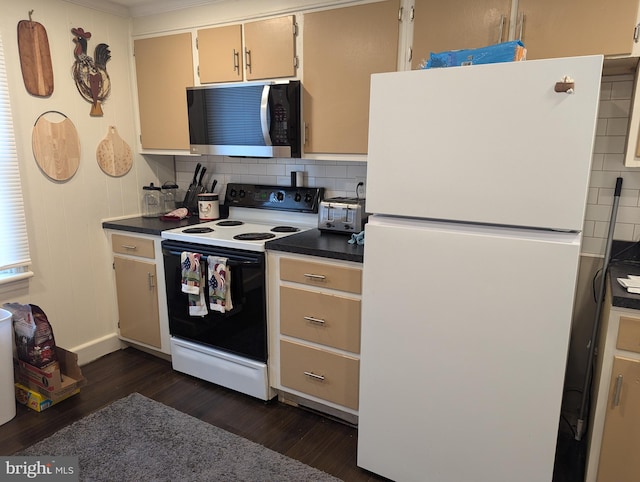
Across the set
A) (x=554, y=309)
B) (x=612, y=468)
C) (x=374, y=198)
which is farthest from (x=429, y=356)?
(x=612, y=468)

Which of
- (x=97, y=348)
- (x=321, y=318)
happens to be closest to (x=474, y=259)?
(x=321, y=318)

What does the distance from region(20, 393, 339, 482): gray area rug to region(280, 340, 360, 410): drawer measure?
361 millimetres

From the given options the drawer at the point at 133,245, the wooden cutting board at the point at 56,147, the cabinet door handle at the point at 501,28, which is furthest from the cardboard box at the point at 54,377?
the cabinet door handle at the point at 501,28

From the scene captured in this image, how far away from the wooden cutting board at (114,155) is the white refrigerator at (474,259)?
2.10 meters

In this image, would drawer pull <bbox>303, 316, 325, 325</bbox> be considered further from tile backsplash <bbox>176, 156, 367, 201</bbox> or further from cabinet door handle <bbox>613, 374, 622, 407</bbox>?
cabinet door handle <bbox>613, 374, 622, 407</bbox>

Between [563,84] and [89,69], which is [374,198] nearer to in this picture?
[563,84]

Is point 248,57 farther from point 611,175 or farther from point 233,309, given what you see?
point 611,175

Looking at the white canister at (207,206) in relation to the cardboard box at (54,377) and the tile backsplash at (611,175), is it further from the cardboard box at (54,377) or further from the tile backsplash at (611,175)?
the tile backsplash at (611,175)

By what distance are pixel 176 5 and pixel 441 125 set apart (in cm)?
214

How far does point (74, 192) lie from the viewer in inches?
112

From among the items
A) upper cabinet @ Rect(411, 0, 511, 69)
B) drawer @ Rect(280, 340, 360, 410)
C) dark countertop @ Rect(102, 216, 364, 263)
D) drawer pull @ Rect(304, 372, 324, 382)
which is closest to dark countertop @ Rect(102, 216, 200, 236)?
dark countertop @ Rect(102, 216, 364, 263)

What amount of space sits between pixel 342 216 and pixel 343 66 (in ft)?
2.60

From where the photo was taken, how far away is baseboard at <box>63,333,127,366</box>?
2.96 metres

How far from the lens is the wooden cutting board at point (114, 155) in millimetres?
2980
